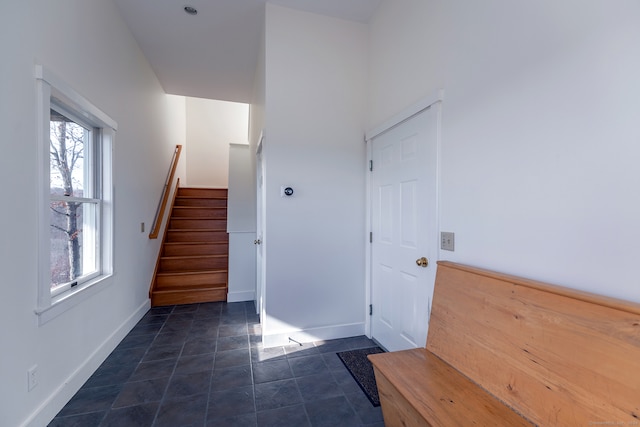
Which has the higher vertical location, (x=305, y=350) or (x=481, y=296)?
(x=481, y=296)

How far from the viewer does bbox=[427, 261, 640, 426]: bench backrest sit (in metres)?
0.85

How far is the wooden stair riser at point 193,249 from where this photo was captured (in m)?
4.38

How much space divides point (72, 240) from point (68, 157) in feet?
2.03

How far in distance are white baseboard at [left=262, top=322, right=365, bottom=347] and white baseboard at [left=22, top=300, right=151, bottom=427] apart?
51.2 inches

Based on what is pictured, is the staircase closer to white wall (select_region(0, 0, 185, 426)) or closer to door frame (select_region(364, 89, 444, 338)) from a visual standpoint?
white wall (select_region(0, 0, 185, 426))

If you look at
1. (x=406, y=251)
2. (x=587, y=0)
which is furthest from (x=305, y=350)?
(x=587, y=0)

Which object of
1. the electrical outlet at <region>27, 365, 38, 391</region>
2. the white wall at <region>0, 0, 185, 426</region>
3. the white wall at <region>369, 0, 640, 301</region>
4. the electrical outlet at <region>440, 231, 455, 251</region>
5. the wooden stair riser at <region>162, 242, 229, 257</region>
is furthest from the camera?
the wooden stair riser at <region>162, 242, 229, 257</region>

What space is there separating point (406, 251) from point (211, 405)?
1716 mm

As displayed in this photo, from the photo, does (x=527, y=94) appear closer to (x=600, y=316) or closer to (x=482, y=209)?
(x=482, y=209)

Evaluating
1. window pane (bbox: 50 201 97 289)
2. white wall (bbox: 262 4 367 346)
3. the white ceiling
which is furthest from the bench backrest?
the white ceiling

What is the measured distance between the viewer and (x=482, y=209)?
4.97ft

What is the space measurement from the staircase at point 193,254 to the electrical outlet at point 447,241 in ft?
10.3

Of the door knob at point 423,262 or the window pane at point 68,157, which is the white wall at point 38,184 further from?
the door knob at point 423,262

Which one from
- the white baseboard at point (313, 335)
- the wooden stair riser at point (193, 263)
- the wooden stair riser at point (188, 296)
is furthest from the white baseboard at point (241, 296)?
the white baseboard at point (313, 335)
